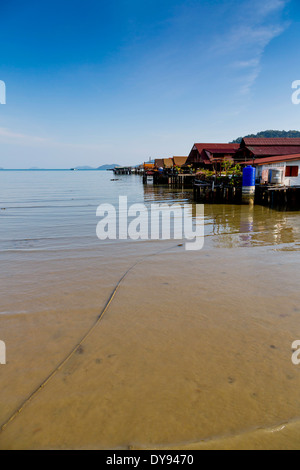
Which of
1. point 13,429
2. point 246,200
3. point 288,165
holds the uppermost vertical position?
point 288,165

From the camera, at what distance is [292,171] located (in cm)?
2006

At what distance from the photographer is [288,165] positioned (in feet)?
67.6

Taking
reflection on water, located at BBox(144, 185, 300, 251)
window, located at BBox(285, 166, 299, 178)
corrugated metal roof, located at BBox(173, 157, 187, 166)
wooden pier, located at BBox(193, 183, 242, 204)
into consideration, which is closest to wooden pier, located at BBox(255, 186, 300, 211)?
window, located at BBox(285, 166, 299, 178)

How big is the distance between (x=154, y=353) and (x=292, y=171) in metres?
21.0

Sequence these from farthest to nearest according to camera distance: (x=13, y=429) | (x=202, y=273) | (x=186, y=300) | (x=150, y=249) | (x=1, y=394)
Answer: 1. (x=150, y=249)
2. (x=202, y=273)
3. (x=186, y=300)
4. (x=1, y=394)
5. (x=13, y=429)

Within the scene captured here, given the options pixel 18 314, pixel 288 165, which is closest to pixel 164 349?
pixel 18 314

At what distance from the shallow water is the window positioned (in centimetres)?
1529

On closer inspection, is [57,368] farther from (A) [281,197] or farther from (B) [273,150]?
(B) [273,150]

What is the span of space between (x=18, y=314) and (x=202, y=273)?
4209mm

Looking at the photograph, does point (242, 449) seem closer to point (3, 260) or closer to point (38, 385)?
point (38, 385)

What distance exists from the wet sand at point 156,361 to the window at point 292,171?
16.6m

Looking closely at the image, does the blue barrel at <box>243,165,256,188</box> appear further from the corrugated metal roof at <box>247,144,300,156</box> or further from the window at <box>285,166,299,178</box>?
the corrugated metal roof at <box>247,144,300,156</box>

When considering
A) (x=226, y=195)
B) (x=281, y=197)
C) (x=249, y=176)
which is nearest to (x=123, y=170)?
(x=226, y=195)

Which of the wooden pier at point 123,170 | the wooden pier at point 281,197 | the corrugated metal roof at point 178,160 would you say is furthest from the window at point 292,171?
the wooden pier at point 123,170
